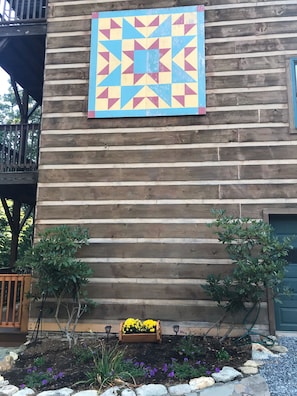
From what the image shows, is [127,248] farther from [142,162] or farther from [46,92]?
[46,92]

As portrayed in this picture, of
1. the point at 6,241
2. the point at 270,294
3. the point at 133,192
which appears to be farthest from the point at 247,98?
the point at 6,241

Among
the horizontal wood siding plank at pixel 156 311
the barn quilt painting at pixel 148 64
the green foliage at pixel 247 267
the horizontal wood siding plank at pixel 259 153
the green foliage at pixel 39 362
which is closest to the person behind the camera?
the green foliage at pixel 39 362

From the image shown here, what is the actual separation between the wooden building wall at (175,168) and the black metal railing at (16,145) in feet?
2.52

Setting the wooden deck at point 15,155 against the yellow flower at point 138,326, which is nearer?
the yellow flower at point 138,326

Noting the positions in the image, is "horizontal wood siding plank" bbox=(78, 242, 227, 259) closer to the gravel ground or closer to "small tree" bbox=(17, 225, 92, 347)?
"small tree" bbox=(17, 225, 92, 347)

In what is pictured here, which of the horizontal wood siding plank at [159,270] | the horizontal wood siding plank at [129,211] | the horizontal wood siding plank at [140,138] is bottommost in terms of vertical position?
the horizontal wood siding plank at [159,270]

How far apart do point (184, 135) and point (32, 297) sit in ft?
11.2

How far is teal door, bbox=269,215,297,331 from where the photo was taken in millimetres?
5239

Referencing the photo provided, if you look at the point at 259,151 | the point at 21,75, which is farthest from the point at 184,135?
the point at 21,75

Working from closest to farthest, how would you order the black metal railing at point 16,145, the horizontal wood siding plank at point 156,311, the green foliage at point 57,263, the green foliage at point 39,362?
the green foliage at point 39,362 → the green foliage at point 57,263 → the horizontal wood siding plank at point 156,311 → the black metal railing at point 16,145

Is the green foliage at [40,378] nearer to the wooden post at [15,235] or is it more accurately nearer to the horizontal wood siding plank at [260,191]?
the horizontal wood siding plank at [260,191]

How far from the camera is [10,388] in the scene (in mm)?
3574

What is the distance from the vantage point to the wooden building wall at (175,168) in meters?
5.32

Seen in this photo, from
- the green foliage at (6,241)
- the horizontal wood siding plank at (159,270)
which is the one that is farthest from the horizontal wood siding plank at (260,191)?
the green foliage at (6,241)
